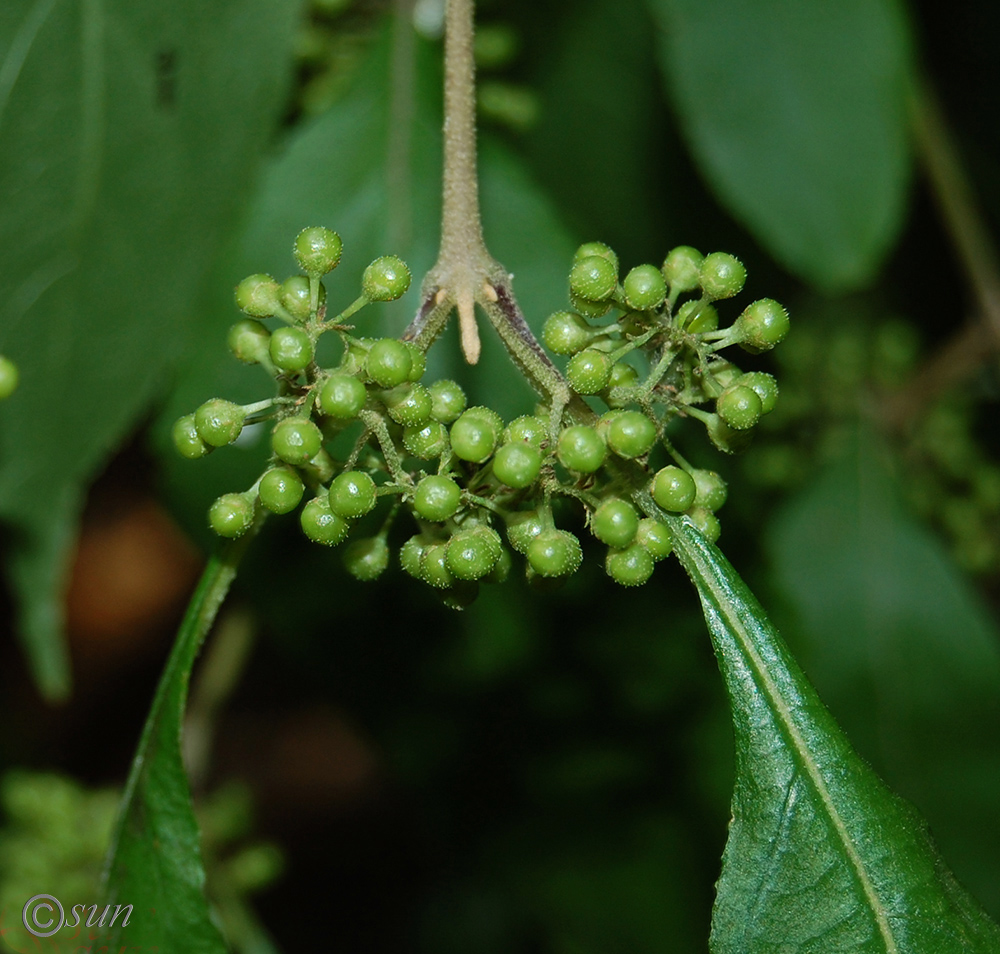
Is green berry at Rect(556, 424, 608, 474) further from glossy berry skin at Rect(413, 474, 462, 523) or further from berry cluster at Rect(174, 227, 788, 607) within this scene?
glossy berry skin at Rect(413, 474, 462, 523)

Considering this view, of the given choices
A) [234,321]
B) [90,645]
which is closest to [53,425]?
[234,321]

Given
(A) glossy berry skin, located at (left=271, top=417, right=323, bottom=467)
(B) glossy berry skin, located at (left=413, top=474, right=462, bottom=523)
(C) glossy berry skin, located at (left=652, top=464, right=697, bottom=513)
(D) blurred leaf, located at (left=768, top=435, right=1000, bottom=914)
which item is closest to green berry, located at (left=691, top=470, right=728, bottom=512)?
(C) glossy berry skin, located at (left=652, top=464, right=697, bottom=513)

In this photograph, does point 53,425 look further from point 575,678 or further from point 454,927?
point 454,927

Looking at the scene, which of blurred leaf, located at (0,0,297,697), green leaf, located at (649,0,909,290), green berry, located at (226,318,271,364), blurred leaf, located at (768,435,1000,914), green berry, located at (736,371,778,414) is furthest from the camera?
blurred leaf, located at (768,435,1000,914)

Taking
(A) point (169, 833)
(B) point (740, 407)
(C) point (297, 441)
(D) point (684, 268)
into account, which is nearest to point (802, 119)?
(D) point (684, 268)

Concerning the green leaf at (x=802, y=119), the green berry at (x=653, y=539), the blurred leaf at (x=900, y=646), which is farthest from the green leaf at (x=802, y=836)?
the blurred leaf at (x=900, y=646)

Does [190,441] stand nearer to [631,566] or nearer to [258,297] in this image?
[258,297]
